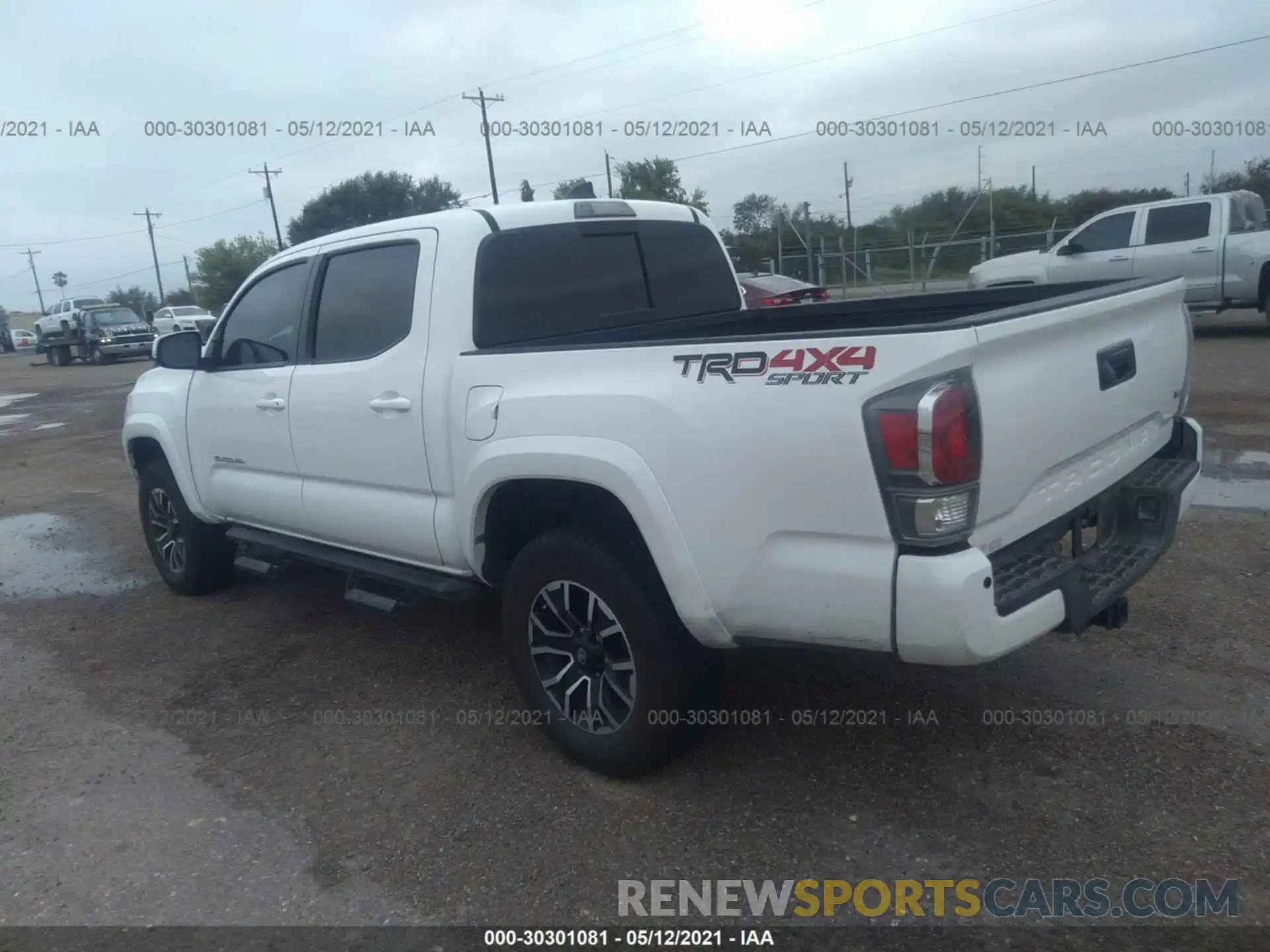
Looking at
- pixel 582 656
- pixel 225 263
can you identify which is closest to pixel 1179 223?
pixel 582 656

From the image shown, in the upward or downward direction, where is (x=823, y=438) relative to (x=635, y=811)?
upward

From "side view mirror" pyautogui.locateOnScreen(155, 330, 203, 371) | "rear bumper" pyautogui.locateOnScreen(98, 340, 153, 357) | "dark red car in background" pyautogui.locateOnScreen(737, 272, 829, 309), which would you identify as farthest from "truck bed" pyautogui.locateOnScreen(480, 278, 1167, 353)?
"rear bumper" pyautogui.locateOnScreen(98, 340, 153, 357)

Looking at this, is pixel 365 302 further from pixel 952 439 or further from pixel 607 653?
pixel 952 439

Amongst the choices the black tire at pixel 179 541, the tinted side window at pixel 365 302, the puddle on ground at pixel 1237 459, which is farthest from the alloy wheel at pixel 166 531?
the puddle on ground at pixel 1237 459

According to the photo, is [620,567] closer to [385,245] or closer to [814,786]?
[814,786]

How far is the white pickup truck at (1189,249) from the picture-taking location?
43.8 feet

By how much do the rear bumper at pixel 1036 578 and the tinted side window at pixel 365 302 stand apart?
7.68ft

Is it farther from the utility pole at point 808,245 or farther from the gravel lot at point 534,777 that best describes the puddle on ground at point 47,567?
the utility pole at point 808,245

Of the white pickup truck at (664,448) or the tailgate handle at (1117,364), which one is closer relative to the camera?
the white pickup truck at (664,448)

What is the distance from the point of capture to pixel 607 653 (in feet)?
11.6

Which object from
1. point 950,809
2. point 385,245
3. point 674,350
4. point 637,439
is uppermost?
point 385,245

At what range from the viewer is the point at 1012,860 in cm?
301

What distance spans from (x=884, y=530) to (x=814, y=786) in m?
1.21

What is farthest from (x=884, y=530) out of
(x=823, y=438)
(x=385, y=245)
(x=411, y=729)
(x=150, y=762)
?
(x=150, y=762)
